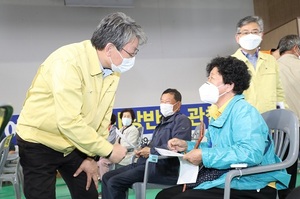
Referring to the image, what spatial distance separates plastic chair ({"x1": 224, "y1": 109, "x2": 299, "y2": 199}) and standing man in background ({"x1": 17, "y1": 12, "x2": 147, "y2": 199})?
497 millimetres

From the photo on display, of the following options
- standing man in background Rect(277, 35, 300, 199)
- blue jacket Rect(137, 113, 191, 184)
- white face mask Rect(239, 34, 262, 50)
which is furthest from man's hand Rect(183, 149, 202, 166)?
standing man in background Rect(277, 35, 300, 199)

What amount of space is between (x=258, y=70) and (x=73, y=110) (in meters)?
1.48

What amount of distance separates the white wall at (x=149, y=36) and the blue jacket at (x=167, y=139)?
4.21 meters

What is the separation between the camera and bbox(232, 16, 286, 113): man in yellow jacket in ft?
8.41

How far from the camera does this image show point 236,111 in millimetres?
1790

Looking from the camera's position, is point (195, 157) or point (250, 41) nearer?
point (195, 157)

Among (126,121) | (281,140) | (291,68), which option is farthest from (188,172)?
(126,121)

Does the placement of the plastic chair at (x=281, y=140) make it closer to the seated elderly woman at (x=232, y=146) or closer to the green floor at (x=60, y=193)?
the seated elderly woman at (x=232, y=146)

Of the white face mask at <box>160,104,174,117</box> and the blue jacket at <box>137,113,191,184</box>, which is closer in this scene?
the blue jacket at <box>137,113,191,184</box>

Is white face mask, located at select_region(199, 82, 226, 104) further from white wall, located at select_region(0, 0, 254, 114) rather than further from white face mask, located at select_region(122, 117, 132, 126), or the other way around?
white wall, located at select_region(0, 0, 254, 114)

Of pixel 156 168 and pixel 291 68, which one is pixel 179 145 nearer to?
pixel 156 168

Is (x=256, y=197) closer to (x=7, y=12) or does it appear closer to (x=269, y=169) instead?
(x=269, y=169)

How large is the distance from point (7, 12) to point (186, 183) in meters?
5.81

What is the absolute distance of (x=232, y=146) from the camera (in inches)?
67.1
